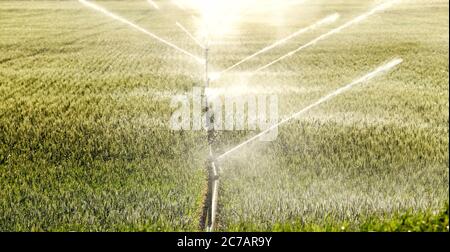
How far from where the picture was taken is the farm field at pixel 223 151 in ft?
17.7

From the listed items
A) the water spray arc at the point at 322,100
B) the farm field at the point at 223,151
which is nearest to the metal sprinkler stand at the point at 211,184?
the farm field at the point at 223,151

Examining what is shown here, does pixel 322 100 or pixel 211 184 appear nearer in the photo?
pixel 211 184

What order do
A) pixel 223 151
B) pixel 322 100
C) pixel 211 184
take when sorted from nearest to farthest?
pixel 211 184, pixel 223 151, pixel 322 100

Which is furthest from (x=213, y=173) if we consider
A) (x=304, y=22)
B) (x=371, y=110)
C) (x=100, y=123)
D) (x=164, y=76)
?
(x=304, y=22)

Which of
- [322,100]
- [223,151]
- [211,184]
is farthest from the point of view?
[322,100]

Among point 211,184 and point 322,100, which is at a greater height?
point 211,184

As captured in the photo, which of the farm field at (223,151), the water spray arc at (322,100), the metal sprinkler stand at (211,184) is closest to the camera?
the farm field at (223,151)

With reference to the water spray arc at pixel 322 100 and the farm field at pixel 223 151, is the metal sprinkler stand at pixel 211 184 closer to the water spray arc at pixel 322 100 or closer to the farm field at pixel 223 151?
the farm field at pixel 223 151

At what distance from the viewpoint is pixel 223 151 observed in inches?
303

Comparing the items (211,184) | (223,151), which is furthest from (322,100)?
(211,184)

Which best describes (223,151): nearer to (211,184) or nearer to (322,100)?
(211,184)

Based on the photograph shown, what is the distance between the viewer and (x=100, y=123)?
9.22 metres

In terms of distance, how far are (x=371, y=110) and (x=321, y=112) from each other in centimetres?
110
